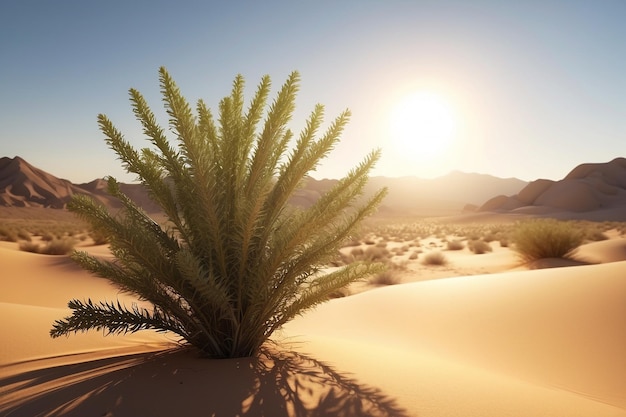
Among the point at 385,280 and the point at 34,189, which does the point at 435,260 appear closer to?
the point at 385,280

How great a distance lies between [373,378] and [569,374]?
2137 millimetres

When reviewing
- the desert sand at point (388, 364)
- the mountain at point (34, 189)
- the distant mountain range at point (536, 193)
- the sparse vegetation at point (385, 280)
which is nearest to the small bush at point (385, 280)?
the sparse vegetation at point (385, 280)

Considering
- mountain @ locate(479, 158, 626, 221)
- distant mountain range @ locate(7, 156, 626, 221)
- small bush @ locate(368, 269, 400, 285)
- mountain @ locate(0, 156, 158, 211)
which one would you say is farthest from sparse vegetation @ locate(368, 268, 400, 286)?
mountain @ locate(0, 156, 158, 211)

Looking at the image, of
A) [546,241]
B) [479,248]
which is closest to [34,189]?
[479,248]

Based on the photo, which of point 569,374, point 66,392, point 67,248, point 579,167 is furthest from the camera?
point 579,167

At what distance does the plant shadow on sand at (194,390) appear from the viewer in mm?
2012

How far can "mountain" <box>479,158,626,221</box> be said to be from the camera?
55344 mm

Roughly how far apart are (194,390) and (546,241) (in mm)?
12795

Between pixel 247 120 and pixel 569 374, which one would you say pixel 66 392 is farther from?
pixel 569 374

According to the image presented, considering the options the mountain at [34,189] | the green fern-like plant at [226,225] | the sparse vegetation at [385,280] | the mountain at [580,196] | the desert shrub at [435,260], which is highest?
the mountain at [34,189]

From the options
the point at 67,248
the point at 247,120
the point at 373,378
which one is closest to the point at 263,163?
the point at 247,120

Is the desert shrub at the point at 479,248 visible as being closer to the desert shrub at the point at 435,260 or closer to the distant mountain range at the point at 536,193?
the desert shrub at the point at 435,260

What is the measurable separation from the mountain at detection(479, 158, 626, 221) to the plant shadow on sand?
57.6m

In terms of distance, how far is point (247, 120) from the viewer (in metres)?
2.73
